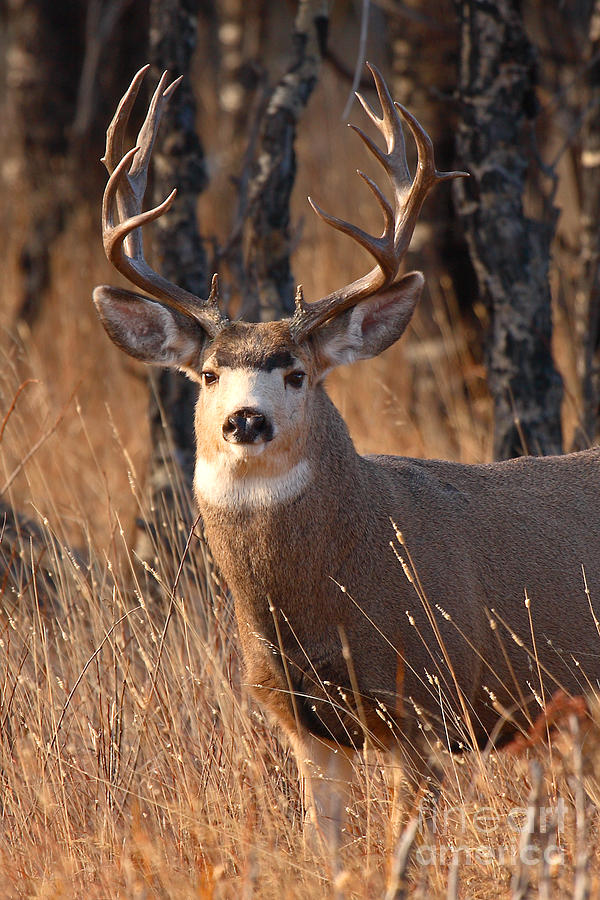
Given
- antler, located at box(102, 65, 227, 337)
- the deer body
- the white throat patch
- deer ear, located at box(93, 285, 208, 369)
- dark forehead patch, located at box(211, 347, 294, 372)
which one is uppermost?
antler, located at box(102, 65, 227, 337)

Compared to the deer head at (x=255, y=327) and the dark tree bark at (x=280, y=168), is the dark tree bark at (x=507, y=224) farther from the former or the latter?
the deer head at (x=255, y=327)

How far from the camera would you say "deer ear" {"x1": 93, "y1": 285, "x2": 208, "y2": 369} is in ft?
13.4

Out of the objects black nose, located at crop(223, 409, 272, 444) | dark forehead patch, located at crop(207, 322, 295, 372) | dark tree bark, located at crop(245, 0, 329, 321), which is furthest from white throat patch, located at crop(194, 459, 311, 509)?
dark tree bark, located at crop(245, 0, 329, 321)

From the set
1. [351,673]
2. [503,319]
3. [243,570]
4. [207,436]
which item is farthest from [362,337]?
[503,319]

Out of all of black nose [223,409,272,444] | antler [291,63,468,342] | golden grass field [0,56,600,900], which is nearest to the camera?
golden grass field [0,56,600,900]

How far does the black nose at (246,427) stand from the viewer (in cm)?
348

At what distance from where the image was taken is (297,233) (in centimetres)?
612

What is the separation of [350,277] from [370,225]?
922mm

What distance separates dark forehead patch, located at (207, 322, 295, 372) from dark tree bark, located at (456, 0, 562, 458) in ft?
6.82

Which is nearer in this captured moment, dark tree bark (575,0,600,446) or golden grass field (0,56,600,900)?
golden grass field (0,56,600,900)

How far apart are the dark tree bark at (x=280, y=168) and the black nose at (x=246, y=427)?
227cm

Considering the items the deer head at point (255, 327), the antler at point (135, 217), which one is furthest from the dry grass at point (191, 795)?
the antler at point (135, 217)

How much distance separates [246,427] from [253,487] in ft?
1.07

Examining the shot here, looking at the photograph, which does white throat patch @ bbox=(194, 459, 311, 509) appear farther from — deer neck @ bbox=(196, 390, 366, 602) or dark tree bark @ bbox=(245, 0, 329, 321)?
dark tree bark @ bbox=(245, 0, 329, 321)
